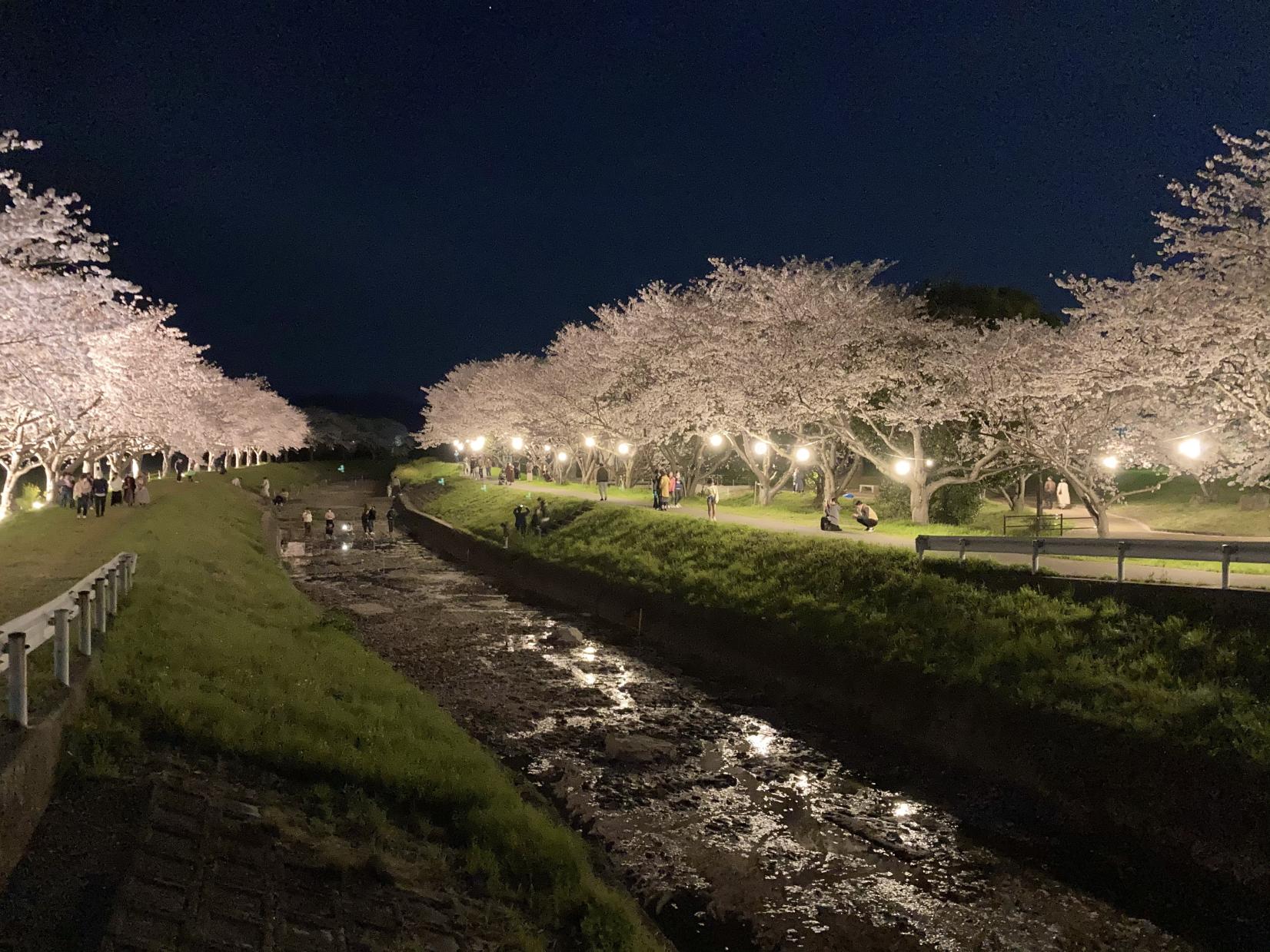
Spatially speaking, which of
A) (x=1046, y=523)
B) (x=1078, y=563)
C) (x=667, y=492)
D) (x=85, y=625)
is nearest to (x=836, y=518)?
(x=1078, y=563)

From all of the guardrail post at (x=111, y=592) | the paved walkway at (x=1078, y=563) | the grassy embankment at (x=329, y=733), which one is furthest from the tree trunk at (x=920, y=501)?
the guardrail post at (x=111, y=592)

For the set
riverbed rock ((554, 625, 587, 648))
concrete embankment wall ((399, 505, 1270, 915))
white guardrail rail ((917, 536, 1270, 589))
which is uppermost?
white guardrail rail ((917, 536, 1270, 589))

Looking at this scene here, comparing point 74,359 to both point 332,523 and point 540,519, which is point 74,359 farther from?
point 332,523

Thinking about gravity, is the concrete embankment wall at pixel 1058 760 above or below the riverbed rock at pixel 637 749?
above

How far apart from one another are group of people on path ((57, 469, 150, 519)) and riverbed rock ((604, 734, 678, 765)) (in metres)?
24.8

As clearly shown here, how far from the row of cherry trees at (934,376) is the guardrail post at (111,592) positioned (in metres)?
21.5

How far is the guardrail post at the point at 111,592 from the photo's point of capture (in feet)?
41.3

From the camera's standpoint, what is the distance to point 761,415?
110 ft

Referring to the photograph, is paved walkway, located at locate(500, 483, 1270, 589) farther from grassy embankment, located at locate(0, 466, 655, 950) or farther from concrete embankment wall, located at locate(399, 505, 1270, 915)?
grassy embankment, located at locate(0, 466, 655, 950)

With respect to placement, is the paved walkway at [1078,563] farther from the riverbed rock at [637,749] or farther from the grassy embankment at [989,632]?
the riverbed rock at [637,749]

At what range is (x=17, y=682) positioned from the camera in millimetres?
6773

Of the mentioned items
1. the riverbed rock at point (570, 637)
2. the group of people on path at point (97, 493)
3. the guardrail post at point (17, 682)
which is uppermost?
the guardrail post at point (17, 682)

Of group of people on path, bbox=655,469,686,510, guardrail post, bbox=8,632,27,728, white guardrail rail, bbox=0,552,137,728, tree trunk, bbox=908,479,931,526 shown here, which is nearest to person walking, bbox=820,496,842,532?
tree trunk, bbox=908,479,931,526

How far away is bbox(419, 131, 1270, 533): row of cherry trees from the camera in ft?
59.4
